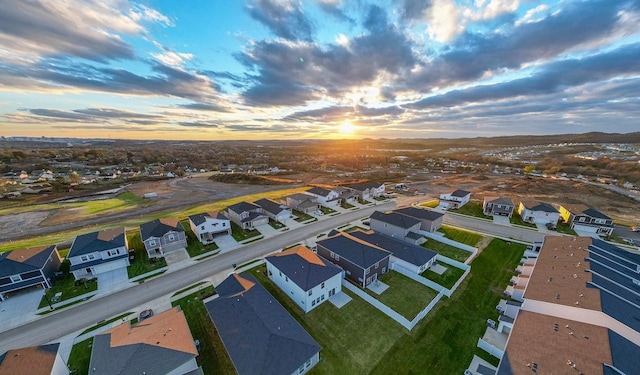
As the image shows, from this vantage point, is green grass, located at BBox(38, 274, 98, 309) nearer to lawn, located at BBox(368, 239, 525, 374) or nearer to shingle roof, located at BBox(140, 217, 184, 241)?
shingle roof, located at BBox(140, 217, 184, 241)

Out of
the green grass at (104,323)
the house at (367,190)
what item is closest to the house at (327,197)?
the house at (367,190)

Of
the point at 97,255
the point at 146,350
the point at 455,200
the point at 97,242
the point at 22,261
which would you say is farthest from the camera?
the point at 455,200

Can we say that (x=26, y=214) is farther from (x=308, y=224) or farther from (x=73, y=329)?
(x=308, y=224)

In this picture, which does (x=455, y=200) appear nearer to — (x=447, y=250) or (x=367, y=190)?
(x=367, y=190)

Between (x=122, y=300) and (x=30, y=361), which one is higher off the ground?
(x=30, y=361)

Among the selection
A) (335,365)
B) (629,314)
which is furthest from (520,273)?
(335,365)

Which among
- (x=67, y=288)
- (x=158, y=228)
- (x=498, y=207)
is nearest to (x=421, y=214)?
(x=498, y=207)

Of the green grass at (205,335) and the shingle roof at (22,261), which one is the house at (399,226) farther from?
the shingle roof at (22,261)

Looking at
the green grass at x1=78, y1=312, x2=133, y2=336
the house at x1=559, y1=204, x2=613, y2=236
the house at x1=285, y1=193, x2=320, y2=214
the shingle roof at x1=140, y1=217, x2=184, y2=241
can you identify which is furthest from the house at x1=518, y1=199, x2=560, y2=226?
the green grass at x1=78, y1=312, x2=133, y2=336
